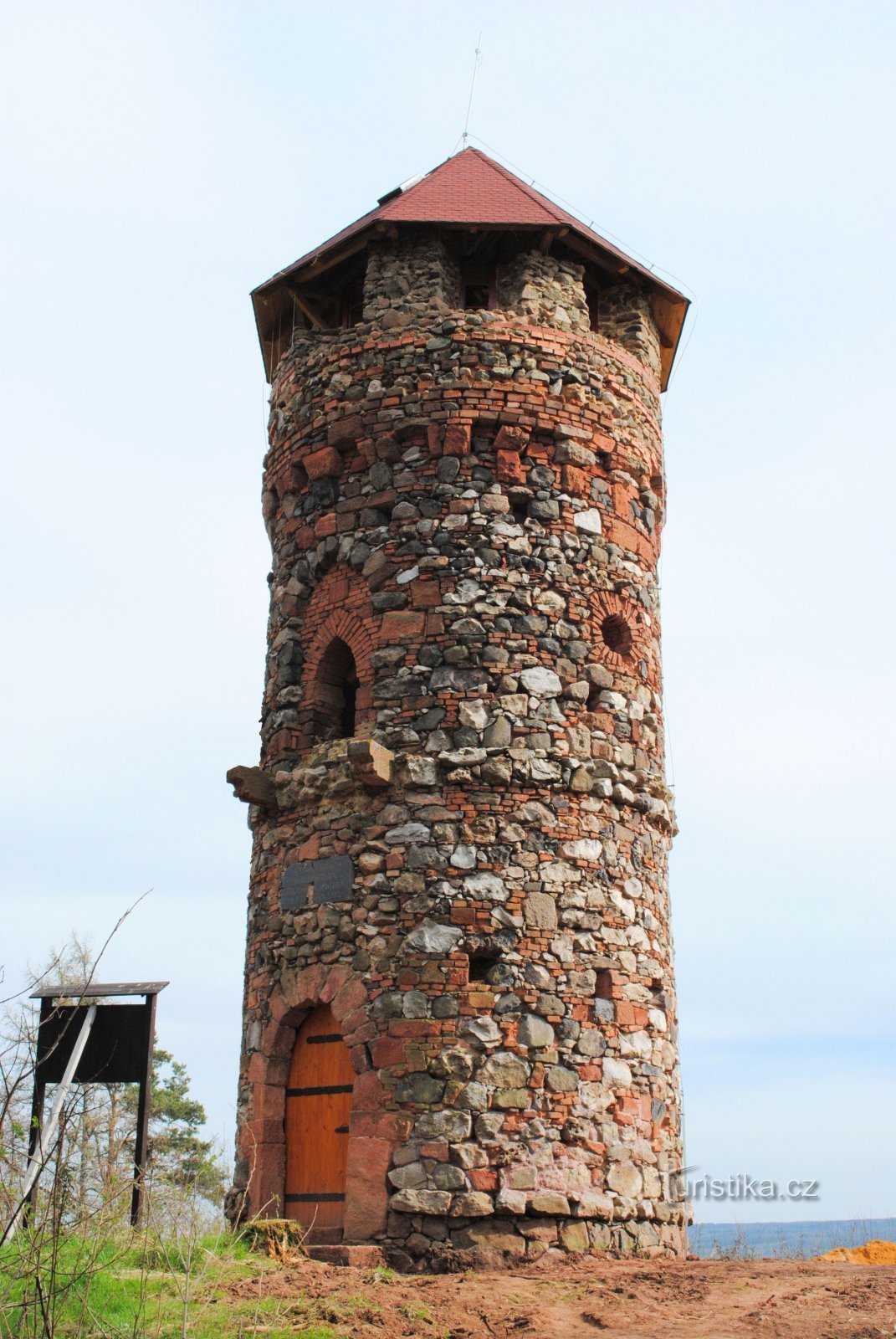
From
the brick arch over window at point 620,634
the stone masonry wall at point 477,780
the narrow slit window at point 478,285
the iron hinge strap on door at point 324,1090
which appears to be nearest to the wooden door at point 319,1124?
the iron hinge strap on door at point 324,1090

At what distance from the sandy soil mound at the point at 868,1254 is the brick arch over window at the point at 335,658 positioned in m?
6.77

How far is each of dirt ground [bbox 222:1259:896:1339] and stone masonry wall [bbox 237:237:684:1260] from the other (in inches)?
25.5

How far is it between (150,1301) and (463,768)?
4.71 m

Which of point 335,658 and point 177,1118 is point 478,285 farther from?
point 177,1118

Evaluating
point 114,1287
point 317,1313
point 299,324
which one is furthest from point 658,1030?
point 299,324

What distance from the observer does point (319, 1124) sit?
1091 centimetres

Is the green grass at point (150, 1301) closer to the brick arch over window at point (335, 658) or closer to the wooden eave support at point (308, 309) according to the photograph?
the brick arch over window at point (335, 658)

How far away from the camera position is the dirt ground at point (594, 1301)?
25.7 ft

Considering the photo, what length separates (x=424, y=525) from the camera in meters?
11.8

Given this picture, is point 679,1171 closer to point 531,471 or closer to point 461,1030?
point 461,1030

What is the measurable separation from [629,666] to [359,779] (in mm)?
2918

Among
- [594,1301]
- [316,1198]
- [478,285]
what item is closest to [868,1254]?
[594,1301]

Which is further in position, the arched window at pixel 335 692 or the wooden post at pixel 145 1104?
the arched window at pixel 335 692

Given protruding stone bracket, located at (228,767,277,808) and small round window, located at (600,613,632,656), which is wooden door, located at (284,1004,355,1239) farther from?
small round window, located at (600,613,632,656)
